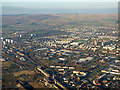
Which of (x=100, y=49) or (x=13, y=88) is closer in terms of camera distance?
(x=13, y=88)

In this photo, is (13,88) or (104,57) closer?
(13,88)

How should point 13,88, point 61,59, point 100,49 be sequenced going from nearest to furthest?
point 13,88, point 61,59, point 100,49

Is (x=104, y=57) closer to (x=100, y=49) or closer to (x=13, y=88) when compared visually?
(x=100, y=49)

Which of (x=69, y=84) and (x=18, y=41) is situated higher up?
(x=18, y=41)

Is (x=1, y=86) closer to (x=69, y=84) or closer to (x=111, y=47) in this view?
(x=69, y=84)

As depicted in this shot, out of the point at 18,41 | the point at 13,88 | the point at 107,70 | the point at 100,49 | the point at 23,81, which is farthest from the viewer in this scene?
the point at 18,41

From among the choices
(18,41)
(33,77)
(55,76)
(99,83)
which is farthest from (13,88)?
(18,41)

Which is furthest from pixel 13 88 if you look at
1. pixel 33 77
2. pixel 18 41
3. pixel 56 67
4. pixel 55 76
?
pixel 18 41

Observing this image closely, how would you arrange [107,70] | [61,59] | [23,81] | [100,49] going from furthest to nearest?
[100,49] → [61,59] → [107,70] → [23,81]

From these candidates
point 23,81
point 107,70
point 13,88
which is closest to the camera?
point 13,88
